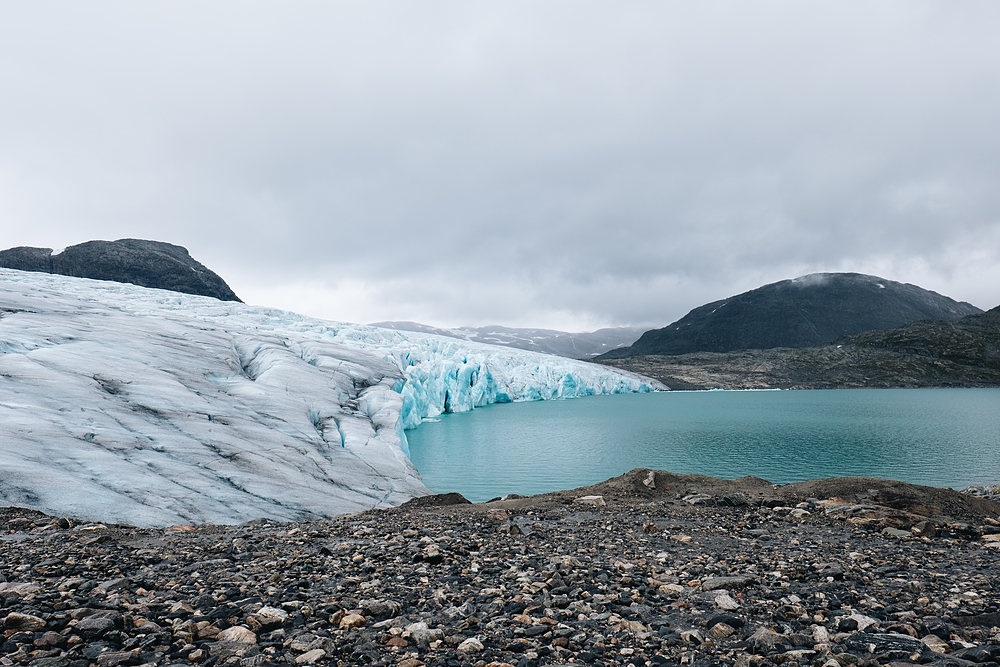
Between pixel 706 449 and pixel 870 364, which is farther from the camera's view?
pixel 870 364

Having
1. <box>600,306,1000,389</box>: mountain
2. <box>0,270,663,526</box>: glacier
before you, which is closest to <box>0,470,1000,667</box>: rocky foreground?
<box>0,270,663,526</box>: glacier

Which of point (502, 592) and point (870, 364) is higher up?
point (870, 364)

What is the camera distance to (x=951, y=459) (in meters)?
28.4

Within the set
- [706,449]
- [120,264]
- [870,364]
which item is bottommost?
[706,449]

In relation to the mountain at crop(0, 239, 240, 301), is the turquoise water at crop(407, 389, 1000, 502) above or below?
below

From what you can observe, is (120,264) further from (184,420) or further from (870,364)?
(870,364)

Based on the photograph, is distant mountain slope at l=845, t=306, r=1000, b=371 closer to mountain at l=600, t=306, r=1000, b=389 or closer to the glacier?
mountain at l=600, t=306, r=1000, b=389

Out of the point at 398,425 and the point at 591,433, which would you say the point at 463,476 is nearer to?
the point at 398,425

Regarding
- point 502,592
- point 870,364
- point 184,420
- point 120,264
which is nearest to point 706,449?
point 184,420

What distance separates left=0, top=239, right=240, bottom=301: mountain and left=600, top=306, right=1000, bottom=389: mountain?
4792 inches

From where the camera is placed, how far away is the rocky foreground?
385 centimetres

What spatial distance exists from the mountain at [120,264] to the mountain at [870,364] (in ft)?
399

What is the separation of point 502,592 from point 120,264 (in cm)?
13362

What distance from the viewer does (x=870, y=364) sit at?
144000mm
